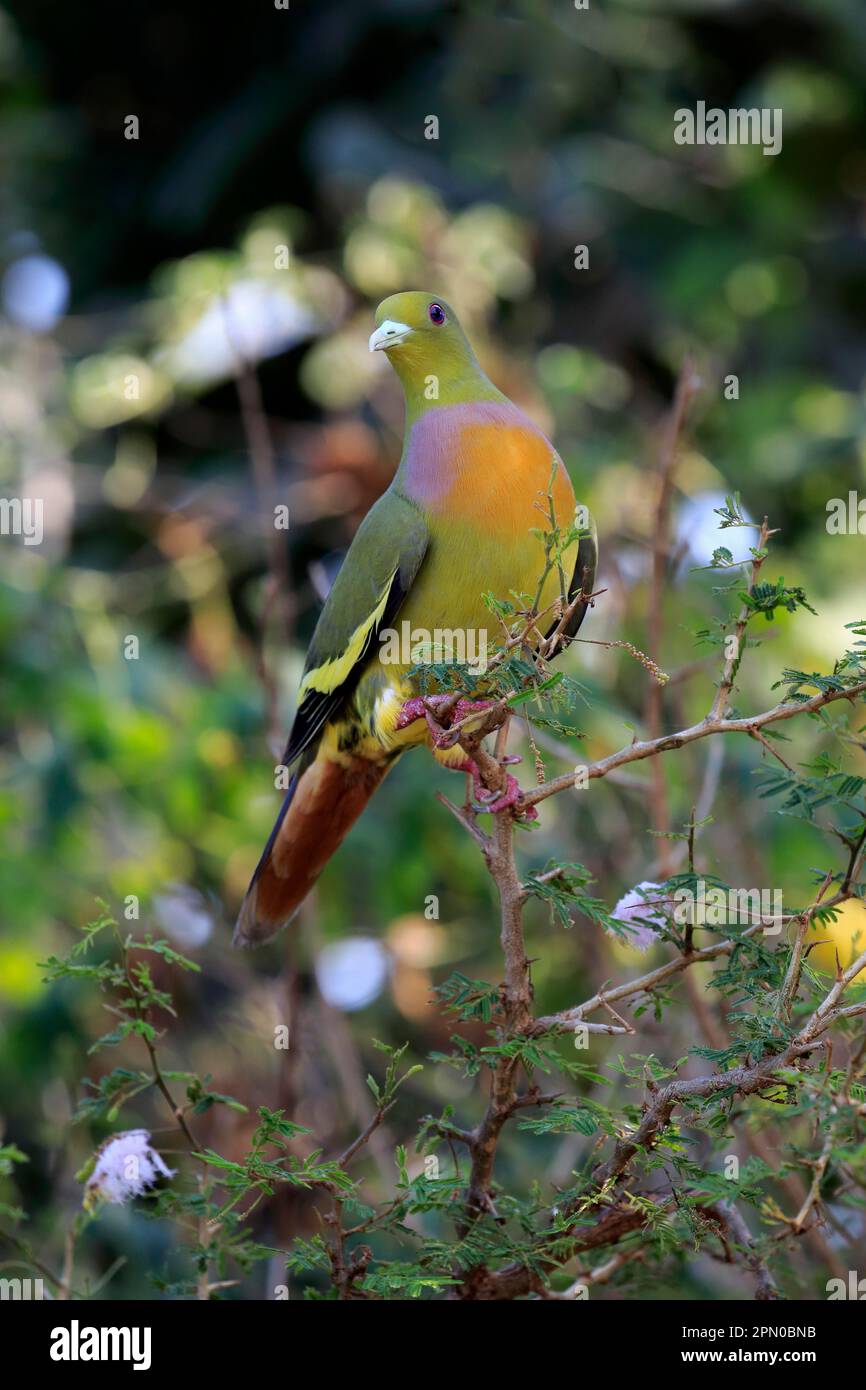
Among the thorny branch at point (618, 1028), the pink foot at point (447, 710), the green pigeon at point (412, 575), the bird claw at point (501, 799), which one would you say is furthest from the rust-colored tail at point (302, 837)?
the thorny branch at point (618, 1028)

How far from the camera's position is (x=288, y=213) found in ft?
22.9

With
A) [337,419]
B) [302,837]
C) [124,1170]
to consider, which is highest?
[337,419]

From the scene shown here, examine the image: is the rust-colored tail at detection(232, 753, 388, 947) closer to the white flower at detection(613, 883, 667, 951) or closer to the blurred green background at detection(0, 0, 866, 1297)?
the blurred green background at detection(0, 0, 866, 1297)

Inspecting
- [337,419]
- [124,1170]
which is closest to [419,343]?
Answer: [124,1170]

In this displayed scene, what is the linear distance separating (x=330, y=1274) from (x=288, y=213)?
5.92 m

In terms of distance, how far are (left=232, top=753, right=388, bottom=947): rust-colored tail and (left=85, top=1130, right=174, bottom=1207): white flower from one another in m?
0.84

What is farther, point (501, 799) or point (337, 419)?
point (337, 419)

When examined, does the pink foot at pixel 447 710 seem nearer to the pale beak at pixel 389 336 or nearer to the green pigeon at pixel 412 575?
the green pigeon at pixel 412 575

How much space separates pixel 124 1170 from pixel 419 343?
1471mm

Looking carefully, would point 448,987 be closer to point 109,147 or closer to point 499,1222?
point 499,1222

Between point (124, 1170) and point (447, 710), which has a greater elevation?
point (447, 710)

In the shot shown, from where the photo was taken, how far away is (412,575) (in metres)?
2.63

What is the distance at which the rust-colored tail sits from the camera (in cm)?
286

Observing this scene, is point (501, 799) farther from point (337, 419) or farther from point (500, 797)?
point (337, 419)
